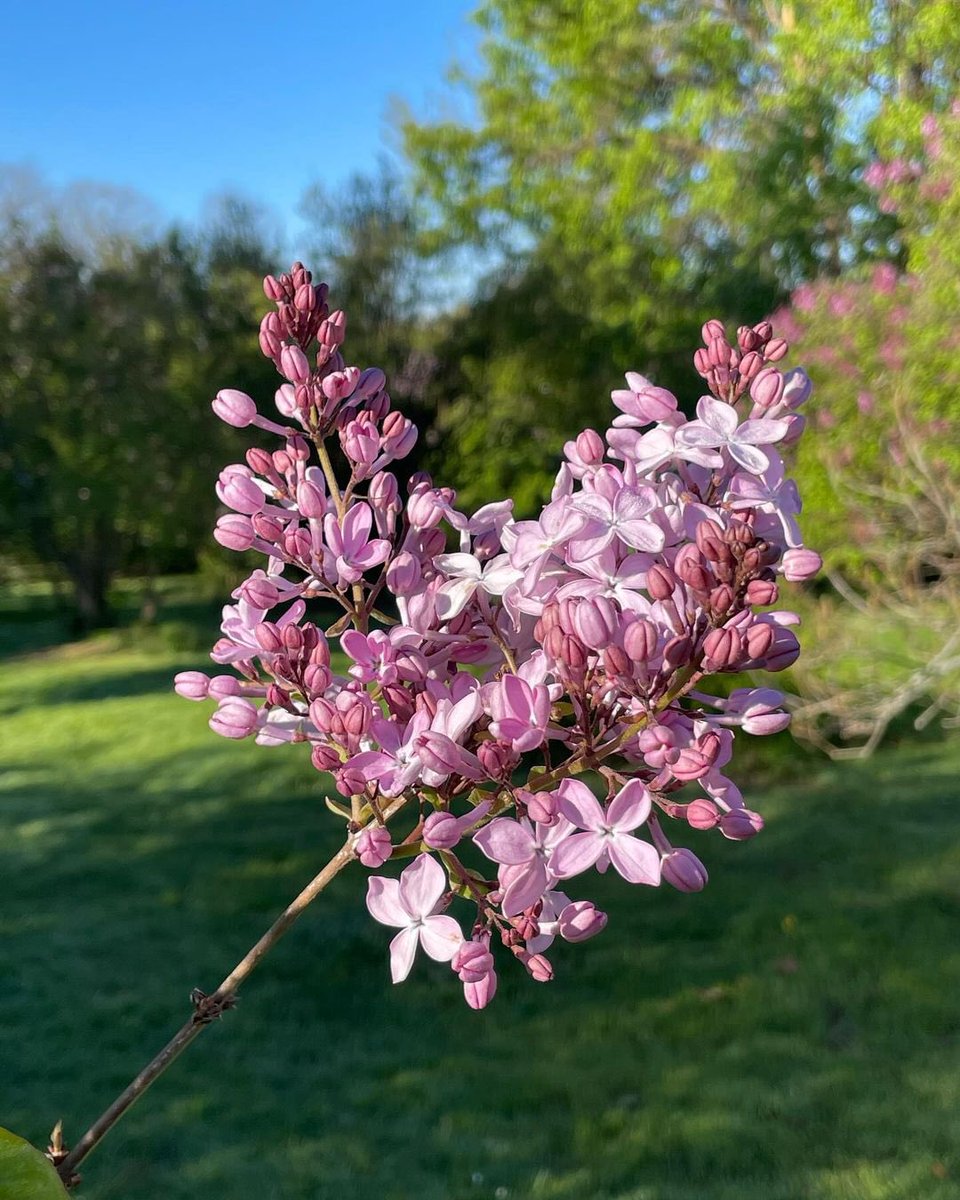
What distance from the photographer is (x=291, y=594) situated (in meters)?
0.99

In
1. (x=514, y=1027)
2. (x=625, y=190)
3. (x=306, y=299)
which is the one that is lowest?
(x=514, y=1027)

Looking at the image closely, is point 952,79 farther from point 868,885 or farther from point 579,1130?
point 579,1130

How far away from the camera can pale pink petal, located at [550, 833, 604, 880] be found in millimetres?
812

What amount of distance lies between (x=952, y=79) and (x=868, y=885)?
665 cm

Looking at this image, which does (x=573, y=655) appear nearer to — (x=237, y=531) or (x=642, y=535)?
(x=642, y=535)

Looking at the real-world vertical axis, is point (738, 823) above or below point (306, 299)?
below

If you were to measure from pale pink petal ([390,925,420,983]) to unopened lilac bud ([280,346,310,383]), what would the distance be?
591 mm

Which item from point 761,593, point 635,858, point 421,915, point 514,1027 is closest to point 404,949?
point 421,915

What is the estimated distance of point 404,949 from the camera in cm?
90

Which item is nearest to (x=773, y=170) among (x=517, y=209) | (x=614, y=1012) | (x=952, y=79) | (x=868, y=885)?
(x=517, y=209)

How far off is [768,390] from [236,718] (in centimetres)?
64

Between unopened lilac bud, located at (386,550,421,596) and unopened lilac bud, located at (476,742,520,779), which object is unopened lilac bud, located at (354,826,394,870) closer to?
unopened lilac bud, located at (476,742,520,779)

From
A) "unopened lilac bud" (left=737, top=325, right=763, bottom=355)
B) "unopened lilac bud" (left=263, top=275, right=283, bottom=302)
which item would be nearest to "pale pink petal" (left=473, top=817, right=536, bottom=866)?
"unopened lilac bud" (left=737, top=325, right=763, bottom=355)

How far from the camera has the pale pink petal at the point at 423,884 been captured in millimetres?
886
